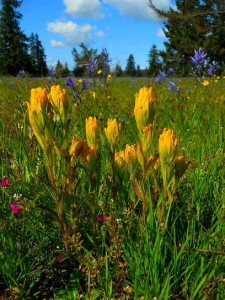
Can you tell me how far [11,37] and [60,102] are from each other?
5389cm

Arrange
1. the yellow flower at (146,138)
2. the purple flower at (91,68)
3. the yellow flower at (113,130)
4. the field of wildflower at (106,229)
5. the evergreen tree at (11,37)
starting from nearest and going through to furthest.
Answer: the field of wildflower at (106,229) → the yellow flower at (146,138) → the yellow flower at (113,130) → the purple flower at (91,68) → the evergreen tree at (11,37)

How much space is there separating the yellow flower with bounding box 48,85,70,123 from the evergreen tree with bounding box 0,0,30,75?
44179 mm

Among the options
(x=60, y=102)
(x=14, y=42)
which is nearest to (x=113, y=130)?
(x=60, y=102)

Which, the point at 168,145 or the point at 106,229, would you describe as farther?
the point at 106,229

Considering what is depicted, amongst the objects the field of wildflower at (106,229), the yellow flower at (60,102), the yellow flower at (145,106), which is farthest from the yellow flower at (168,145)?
the yellow flower at (60,102)

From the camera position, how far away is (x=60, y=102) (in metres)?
1.20

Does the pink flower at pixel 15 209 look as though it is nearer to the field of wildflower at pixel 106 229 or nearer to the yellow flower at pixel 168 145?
the field of wildflower at pixel 106 229

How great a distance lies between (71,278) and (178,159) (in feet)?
1.94

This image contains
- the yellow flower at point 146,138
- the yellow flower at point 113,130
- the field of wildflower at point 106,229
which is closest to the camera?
the field of wildflower at point 106,229

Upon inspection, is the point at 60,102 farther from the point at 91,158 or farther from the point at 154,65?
the point at 154,65

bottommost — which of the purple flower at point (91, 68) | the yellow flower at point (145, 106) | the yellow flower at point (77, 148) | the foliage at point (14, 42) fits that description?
the yellow flower at point (77, 148)

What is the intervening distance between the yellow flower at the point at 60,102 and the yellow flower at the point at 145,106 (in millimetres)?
262

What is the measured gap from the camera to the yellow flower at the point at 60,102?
1203 millimetres

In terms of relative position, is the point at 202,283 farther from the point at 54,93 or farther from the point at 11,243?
the point at 54,93
